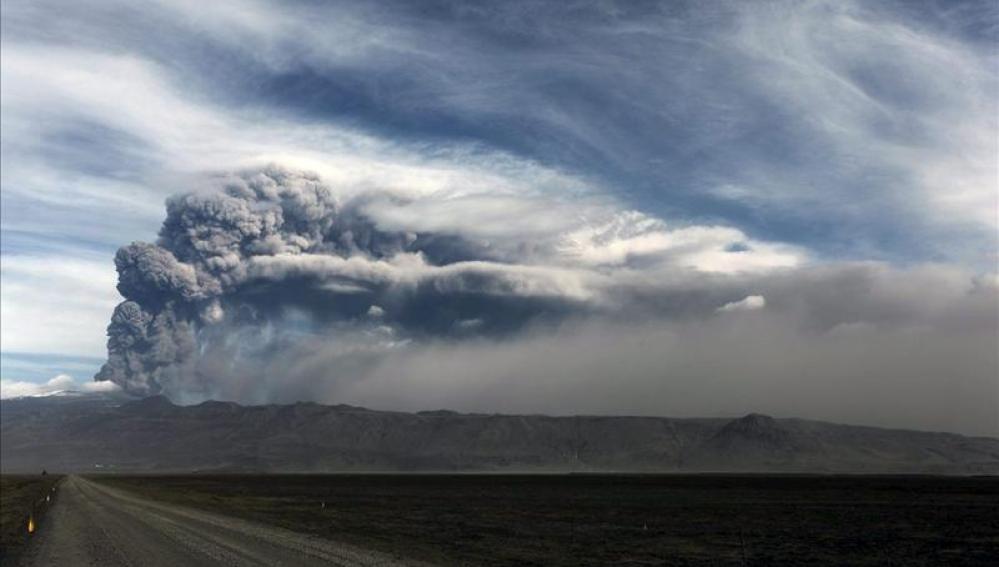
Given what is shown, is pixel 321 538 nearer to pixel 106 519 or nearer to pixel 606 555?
pixel 606 555

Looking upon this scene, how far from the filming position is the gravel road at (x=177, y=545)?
118ft

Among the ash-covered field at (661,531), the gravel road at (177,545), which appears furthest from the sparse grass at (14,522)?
the ash-covered field at (661,531)

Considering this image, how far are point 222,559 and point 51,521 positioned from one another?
30732mm

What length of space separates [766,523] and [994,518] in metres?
21.5

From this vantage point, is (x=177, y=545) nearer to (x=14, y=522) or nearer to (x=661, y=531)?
(x=14, y=522)

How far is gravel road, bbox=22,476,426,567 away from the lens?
35.9 metres

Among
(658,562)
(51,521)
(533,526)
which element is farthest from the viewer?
(533,526)

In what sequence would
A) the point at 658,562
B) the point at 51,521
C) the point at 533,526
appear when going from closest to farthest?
the point at 658,562 → the point at 51,521 → the point at 533,526

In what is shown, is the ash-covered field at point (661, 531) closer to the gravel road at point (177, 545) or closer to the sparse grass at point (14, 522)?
the gravel road at point (177, 545)

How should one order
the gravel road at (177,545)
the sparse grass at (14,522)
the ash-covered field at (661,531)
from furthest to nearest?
the ash-covered field at (661,531), the sparse grass at (14,522), the gravel road at (177,545)

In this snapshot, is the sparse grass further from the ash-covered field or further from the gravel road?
the ash-covered field

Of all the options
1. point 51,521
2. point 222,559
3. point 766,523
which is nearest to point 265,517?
point 51,521

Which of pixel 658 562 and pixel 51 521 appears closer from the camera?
pixel 658 562

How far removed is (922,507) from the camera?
8838cm
